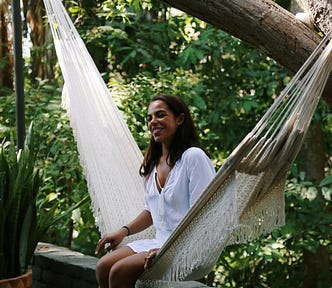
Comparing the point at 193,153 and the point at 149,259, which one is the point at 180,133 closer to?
the point at 193,153

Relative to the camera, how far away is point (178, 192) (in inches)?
85.1

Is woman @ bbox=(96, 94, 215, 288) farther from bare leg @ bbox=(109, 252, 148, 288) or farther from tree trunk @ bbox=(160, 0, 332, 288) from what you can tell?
tree trunk @ bbox=(160, 0, 332, 288)

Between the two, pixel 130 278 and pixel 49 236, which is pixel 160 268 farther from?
pixel 49 236

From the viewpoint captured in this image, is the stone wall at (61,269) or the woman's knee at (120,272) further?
the stone wall at (61,269)

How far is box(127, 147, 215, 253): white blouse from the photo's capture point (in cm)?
212

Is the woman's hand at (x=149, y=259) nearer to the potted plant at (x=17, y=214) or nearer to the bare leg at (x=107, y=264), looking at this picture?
the bare leg at (x=107, y=264)

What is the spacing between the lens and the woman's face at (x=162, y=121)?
2246mm

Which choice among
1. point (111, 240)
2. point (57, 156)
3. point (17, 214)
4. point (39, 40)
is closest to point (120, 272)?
point (111, 240)

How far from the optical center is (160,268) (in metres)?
2.08

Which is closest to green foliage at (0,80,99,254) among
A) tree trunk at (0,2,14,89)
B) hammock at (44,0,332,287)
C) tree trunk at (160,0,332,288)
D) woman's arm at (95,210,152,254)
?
tree trunk at (0,2,14,89)

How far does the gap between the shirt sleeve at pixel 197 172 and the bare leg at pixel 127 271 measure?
24 cm

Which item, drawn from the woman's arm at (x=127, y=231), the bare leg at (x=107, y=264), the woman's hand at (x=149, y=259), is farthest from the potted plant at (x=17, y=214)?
the woman's hand at (x=149, y=259)

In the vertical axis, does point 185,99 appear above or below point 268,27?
below

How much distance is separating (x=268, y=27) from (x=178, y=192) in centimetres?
57
